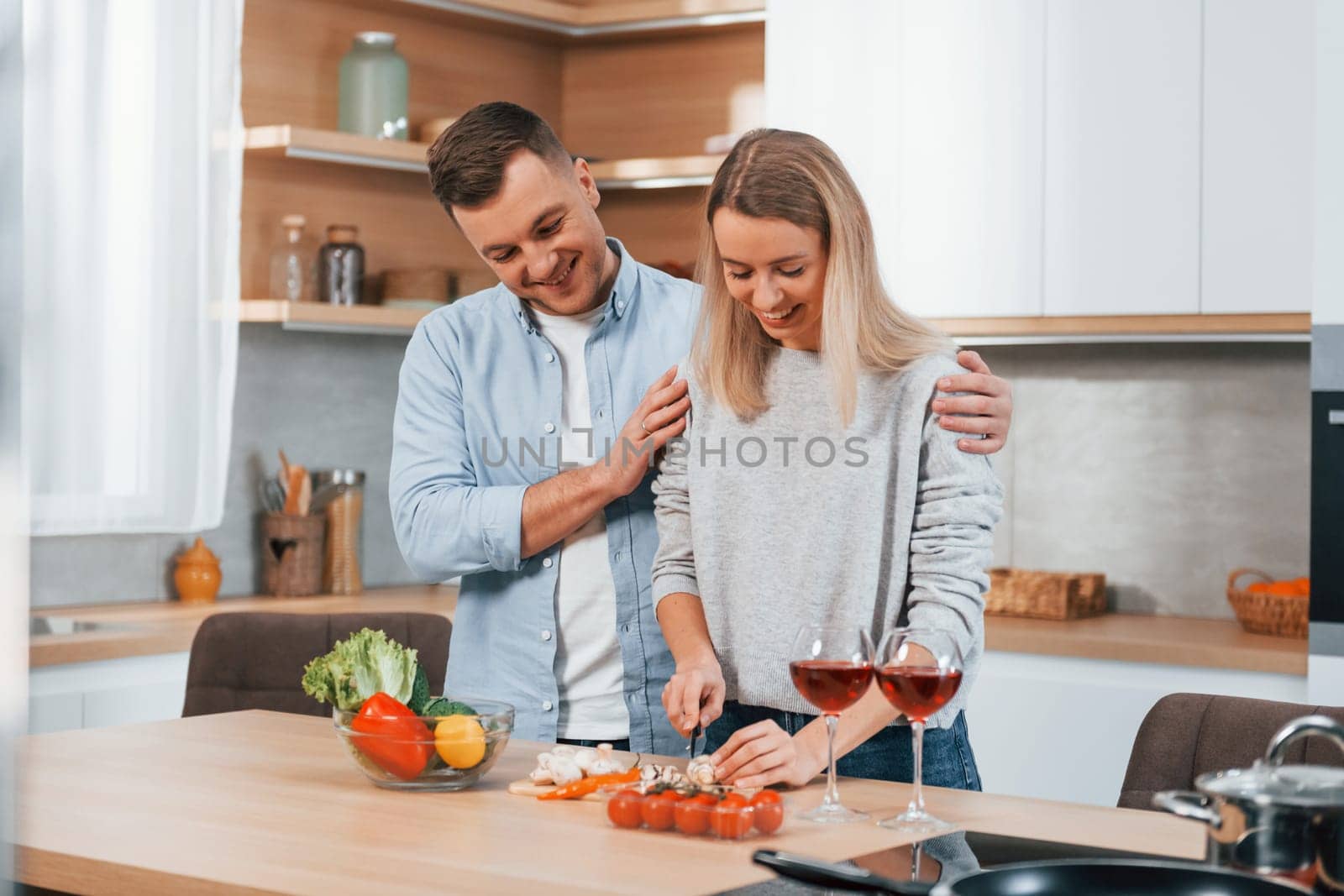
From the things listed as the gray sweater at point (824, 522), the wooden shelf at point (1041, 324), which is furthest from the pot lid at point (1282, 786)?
the wooden shelf at point (1041, 324)

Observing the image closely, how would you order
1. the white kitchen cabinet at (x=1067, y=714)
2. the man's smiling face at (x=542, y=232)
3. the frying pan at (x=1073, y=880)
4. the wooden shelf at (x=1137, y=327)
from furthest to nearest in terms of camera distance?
the wooden shelf at (x=1137, y=327)
the white kitchen cabinet at (x=1067, y=714)
the man's smiling face at (x=542, y=232)
the frying pan at (x=1073, y=880)

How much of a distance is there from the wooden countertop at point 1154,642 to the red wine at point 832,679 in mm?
2016

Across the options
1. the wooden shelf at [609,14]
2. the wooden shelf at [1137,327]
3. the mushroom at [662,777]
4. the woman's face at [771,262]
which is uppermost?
the wooden shelf at [609,14]

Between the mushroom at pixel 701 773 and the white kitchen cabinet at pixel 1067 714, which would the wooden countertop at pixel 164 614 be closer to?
the white kitchen cabinet at pixel 1067 714

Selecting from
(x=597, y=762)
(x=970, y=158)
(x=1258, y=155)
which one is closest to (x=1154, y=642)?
(x=1258, y=155)

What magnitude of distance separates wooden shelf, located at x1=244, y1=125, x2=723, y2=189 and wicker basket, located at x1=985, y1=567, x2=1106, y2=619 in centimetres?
122

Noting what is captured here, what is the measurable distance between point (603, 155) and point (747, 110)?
519mm

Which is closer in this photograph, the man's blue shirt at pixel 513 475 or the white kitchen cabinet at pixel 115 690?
the man's blue shirt at pixel 513 475

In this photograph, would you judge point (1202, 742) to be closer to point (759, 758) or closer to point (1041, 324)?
point (759, 758)

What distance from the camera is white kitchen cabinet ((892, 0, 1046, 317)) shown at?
11.5ft

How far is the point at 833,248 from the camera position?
1.65 meters

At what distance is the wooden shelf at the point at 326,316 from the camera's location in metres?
3.62

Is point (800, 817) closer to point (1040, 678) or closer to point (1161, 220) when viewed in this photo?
point (1040, 678)

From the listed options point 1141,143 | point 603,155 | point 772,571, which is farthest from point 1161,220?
point 772,571
